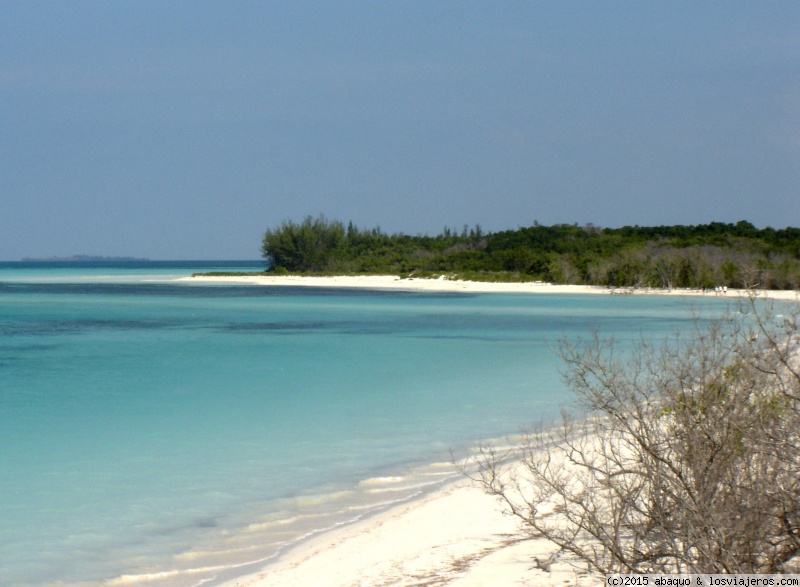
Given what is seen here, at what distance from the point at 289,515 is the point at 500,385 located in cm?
815

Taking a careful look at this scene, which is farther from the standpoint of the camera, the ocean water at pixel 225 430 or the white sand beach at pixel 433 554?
the ocean water at pixel 225 430

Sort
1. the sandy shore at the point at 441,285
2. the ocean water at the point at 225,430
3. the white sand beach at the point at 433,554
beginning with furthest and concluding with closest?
the sandy shore at the point at 441,285, the ocean water at the point at 225,430, the white sand beach at the point at 433,554

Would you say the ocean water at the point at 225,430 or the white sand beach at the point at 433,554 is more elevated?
the white sand beach at the point at 433,554

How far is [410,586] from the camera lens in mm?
4754

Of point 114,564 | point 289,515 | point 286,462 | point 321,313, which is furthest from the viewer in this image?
point 321,313

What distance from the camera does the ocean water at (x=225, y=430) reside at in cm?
644

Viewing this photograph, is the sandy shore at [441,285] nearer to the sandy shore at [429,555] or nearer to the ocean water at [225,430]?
the ocean water at [225,430]

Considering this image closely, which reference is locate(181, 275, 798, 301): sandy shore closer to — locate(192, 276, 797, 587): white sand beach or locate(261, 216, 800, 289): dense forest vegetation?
locate(261, 216, 800, 289): dense forest vegetation

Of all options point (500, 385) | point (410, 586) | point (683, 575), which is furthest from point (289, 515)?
point (500, 385)

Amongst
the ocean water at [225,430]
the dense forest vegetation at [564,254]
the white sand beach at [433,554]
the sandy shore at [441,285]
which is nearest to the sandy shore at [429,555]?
A: the white sand beach at [433,554]

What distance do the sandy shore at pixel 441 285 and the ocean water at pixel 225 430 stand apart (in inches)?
968

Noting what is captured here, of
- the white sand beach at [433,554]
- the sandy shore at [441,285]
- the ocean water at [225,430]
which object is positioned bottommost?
the ocean water at [225,430]

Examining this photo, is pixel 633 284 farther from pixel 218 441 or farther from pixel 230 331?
pixel 218 441

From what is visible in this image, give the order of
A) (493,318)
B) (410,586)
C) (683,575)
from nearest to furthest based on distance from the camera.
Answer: (683,575), (410,586), (493,318)
